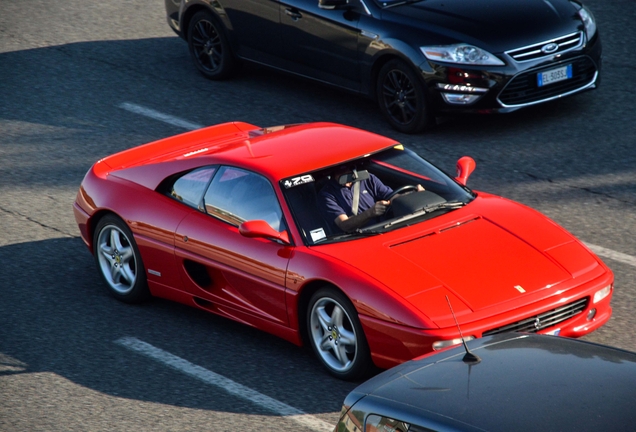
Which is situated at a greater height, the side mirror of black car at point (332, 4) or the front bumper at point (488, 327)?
the side mirror of black car at point (332, 4)

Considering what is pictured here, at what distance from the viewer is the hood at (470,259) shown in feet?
19.9

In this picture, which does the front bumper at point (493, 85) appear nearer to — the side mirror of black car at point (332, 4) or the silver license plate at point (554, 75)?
the silver license plate at point (554, 75)

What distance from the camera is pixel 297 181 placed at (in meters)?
7.02

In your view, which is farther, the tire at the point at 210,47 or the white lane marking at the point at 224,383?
the tire at the point at 210,47

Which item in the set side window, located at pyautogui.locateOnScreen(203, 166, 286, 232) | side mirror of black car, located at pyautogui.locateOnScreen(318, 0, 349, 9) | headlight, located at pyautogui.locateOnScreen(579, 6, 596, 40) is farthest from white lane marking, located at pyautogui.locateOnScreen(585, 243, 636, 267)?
side mirror of black car, located at pyautogui.locateOnScreen(318, 0, 349, 9)

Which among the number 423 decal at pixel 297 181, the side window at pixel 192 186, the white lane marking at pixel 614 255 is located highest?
the number 423 decal at pixel 297 181

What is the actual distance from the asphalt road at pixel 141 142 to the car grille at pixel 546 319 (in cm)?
51

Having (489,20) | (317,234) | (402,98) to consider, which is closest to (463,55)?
(489,20)

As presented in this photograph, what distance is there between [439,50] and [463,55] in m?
0.25

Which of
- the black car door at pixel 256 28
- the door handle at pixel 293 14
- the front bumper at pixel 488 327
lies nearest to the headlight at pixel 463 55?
the door handle at pixel 293 14

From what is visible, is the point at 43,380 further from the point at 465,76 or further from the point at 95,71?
the point at 95,71

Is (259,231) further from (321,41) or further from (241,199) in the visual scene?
(321,41)

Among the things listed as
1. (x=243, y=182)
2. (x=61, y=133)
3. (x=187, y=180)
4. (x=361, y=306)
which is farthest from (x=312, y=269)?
(x=61, y=133)

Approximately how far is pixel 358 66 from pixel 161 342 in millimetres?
4718
